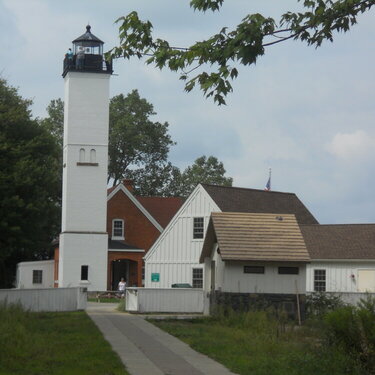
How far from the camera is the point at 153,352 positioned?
20016 millimetres

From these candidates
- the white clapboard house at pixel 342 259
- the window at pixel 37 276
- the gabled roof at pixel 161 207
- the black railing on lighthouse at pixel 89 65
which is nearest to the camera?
the white clapboard house at pixel 342 259

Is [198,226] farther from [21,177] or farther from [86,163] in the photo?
[21,177]

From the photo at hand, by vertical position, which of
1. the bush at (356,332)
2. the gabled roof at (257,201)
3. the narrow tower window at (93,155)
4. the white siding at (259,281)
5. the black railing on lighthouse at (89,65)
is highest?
the black railing on lighthouse at (89,65)

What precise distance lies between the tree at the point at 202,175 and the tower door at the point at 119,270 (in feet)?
75.8

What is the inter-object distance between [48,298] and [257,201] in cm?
2363

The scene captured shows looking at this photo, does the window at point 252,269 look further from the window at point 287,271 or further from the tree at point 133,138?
the tree at point 133,138

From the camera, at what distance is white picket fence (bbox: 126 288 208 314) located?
37.4 metres

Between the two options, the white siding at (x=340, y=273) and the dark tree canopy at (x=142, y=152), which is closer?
the white siding at (x=340, y=273)

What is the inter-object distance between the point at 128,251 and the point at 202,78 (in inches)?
2096

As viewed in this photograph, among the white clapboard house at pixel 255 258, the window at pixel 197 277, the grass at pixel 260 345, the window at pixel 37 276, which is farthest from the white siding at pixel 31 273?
the grass at pixel 260 345

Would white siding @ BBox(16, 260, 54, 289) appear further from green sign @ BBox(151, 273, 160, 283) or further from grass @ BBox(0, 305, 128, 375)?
grass @ BBox(0, 305, 128, 375)

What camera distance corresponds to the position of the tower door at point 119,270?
2611 inches

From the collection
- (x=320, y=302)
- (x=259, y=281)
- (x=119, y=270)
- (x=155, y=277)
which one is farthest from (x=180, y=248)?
(x=320, y=302)

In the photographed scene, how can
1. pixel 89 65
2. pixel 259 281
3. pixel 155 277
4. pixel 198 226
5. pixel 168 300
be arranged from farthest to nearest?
pixel 89 65, pixel 155 277, pixel 198 226, pixel 168 300, pixel 259 281
